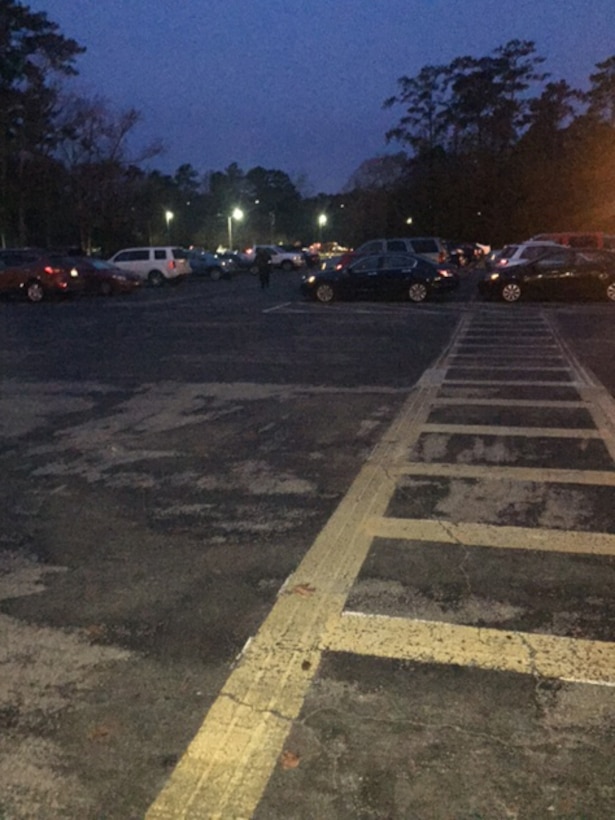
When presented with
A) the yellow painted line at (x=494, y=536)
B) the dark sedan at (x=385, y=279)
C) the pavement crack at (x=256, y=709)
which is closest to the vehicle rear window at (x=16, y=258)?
the dark sedan at (x=385, y=279)

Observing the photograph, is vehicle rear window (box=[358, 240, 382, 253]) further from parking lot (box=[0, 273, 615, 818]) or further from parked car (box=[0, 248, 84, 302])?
parking lot (box=[0, 273, 615, 818])

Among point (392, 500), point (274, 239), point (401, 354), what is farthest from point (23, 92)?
point (274, 239)

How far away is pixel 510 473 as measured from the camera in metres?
7.27

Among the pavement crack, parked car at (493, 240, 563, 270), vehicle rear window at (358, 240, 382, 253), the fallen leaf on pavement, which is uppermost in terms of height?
vehicle rear window at (358, 240, 382, 253)

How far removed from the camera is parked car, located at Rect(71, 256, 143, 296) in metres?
31.1

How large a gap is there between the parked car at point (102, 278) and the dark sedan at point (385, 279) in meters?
9.44

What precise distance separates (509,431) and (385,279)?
17103mm

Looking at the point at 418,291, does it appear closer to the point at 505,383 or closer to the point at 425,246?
the point at 425,246

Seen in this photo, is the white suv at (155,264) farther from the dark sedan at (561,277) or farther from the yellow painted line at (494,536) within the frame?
the yellow painted line at (494,536)

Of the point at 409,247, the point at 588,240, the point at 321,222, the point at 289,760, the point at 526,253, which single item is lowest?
the point at 289,760

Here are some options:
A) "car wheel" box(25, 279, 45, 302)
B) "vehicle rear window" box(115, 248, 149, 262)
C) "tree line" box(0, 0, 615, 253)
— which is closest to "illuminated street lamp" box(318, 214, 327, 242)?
"tree line" box(0, 0, 615, 253)

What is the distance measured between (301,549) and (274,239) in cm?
11035

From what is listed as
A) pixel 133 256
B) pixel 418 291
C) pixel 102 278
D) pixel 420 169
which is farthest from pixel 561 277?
pixel 420 169

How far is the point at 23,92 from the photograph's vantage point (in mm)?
51031
